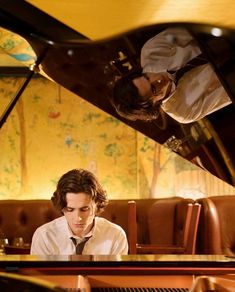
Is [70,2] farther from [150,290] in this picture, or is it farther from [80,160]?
[80,160]

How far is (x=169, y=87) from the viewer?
125 centimetres

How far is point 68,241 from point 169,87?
3.83ft

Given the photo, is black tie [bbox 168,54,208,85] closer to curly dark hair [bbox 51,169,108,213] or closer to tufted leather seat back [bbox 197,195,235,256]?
curly dark hair [bbox 51,169,108,213]

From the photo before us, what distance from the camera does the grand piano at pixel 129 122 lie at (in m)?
1.01

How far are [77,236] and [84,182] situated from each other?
0.25 meters

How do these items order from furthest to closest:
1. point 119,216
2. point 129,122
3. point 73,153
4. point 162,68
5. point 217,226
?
point 73,153 → point 119,216 → point 217,226 → point 129,122 → point 162,68

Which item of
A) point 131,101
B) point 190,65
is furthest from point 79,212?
point 190,65

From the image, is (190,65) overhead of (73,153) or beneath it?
beneath

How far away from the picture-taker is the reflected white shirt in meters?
2.18

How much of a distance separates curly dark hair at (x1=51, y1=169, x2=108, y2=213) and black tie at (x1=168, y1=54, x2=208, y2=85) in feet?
Answer: 3.69

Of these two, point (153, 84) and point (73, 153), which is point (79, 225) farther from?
point (73, 153)

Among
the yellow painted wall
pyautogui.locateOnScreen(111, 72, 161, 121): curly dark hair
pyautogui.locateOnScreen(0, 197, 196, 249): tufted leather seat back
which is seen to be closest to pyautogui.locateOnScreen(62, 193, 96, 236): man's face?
pyautogui.locateOnScreen(111, 72, 161, 121): curly dark hair

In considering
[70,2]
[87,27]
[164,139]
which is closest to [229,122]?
[164,139]

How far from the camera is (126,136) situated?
4254mm
